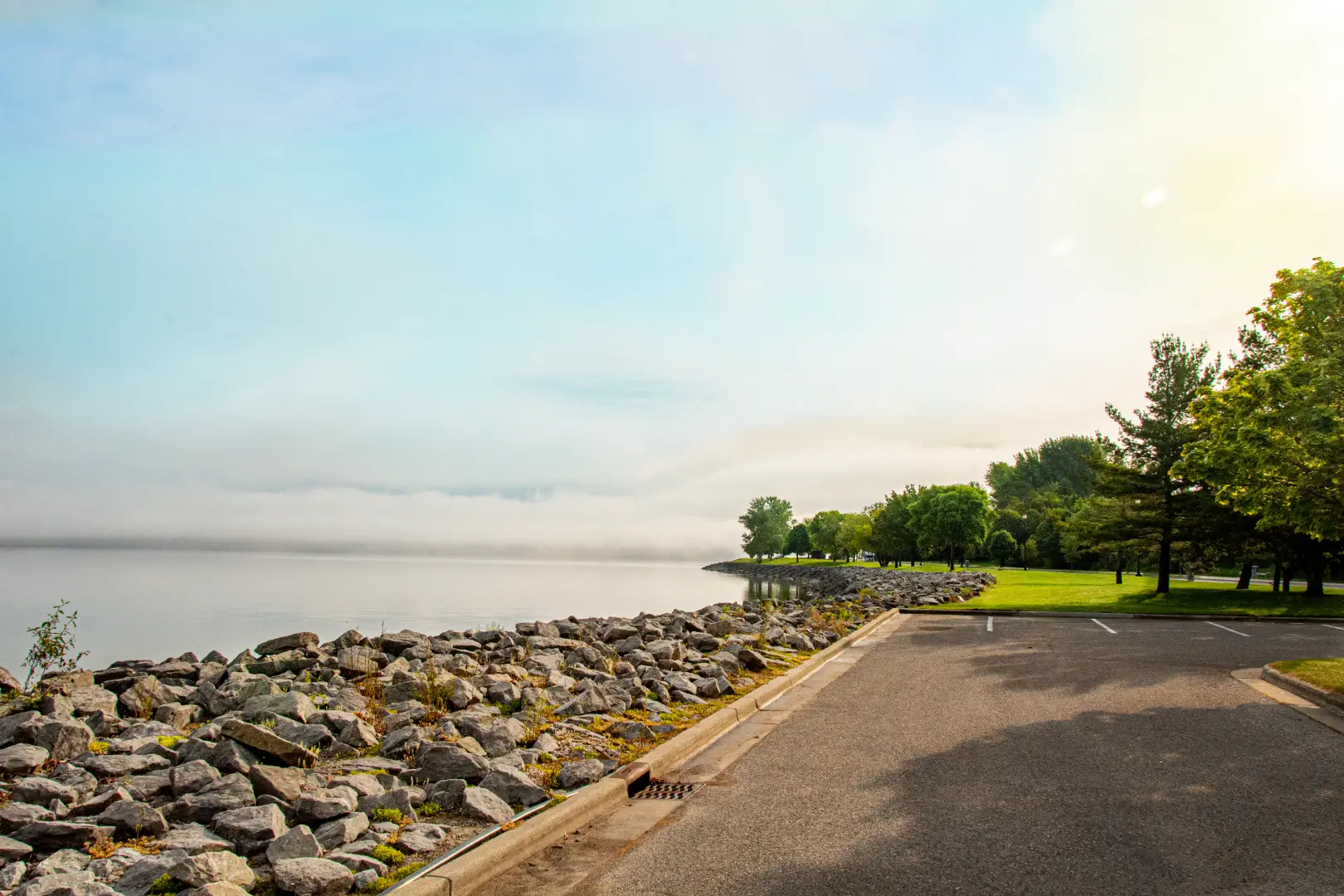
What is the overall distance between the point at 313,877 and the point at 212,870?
589mm

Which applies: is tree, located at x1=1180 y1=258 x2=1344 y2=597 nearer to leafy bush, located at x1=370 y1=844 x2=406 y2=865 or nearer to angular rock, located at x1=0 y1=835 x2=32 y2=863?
leafy bush, located at x1=370 y1=844 x2=406 y2=865

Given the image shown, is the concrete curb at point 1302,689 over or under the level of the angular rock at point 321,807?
over

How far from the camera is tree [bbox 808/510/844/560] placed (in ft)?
464

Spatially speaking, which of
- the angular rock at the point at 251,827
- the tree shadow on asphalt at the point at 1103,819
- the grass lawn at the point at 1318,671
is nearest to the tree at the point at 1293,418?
the grass lawn at the point at 1318,671

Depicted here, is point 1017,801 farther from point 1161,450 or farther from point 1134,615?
point 1161,450

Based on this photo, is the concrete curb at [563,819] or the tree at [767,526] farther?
the tree at [767,526]

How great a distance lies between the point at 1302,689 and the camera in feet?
38.7

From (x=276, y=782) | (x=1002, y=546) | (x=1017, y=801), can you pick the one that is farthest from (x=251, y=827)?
(x=1002, y=546)

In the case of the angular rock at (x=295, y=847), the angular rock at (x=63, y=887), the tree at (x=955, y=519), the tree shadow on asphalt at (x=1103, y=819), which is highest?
the tree at (x=955, y=519)

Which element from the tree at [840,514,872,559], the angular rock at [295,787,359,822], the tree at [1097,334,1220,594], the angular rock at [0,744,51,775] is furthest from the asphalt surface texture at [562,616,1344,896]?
the tree at [840,514,872,559]

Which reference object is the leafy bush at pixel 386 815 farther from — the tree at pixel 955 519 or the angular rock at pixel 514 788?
the tree at pixel 955 519

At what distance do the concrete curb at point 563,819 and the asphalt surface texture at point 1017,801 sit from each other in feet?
1.93

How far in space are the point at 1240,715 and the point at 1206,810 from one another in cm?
475

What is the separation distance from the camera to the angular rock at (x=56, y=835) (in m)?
5.36
